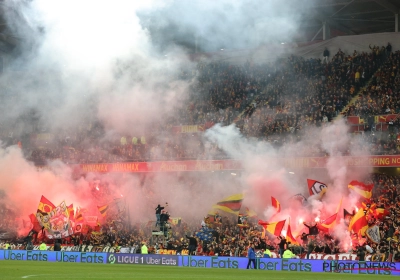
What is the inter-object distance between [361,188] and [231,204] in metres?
6.86

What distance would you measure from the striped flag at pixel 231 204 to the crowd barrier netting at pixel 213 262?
5.99 meters

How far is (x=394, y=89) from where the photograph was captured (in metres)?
33.0

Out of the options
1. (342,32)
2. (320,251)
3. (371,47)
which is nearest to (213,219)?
(320,251)

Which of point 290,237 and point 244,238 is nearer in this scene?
point 290,237

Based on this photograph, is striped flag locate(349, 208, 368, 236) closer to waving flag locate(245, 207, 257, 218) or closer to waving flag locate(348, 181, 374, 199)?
waving flag locate(348, 181, 374, 199)

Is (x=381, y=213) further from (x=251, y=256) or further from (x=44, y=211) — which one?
(x=44, y=211)

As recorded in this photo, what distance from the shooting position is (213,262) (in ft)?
88.8

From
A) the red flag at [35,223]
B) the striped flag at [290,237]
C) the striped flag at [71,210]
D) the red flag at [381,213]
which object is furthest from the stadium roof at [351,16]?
the red flag at [35,223]

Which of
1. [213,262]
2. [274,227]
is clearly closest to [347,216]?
[274,227]

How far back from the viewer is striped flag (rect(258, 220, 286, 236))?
29.9m

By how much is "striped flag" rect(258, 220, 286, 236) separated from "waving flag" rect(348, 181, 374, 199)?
11.4ft

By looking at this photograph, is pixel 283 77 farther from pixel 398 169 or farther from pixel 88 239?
pixel 88 239

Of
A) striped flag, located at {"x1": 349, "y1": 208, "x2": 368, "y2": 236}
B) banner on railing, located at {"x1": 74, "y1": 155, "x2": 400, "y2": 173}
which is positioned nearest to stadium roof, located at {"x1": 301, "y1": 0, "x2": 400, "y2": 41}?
banner on railing, located at {"x1": 74, "y1": 155, "x2": 400, "y2": 173}

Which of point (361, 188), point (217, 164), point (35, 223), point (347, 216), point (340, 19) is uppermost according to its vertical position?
point (340, 19)
